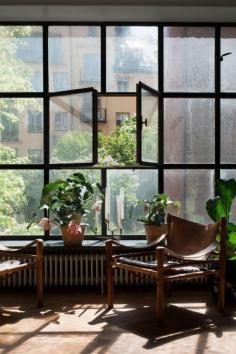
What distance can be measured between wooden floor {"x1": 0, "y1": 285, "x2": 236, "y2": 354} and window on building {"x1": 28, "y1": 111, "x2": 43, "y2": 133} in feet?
5.74

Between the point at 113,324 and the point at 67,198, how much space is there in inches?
57.7

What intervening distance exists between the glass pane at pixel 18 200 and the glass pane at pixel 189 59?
5.96 ft

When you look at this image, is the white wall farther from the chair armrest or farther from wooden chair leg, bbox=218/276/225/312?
wooden chair leg, bbox=218/276/225/312

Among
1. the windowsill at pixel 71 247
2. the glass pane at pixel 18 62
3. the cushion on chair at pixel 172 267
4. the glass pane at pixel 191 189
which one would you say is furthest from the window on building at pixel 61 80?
the cushion on chair at pixel 172 267

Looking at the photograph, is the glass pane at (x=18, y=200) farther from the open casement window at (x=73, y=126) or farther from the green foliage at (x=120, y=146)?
the green foliage at (x=120, y=146)

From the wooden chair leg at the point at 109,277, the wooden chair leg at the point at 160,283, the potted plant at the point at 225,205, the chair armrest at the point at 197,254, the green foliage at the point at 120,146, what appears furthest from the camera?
the green foliage at the point at 120,146

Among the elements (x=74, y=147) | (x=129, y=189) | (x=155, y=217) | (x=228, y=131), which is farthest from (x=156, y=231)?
(x=228, y=131)

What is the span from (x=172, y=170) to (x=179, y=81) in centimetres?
99

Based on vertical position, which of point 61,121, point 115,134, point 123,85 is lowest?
point 115,134

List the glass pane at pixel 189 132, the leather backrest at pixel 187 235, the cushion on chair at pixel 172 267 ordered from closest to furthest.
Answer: the cushion on chair at pixel 172 267, the leather backrest at pixel 187 235, the glass pane at pixel 189 132

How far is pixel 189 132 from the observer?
5.66m

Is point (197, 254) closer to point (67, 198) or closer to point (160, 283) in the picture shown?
point (160, 283)

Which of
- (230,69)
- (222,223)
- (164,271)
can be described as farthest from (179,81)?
(164,271)

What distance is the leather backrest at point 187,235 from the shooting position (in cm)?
470
